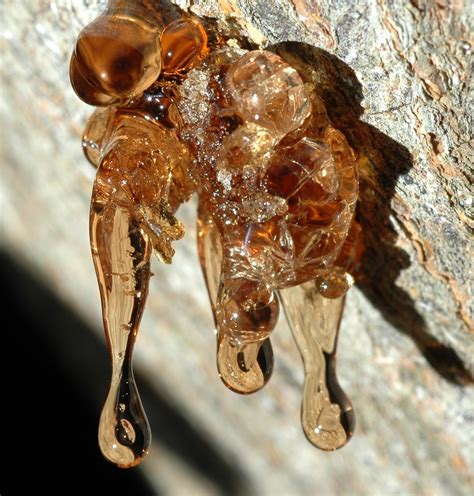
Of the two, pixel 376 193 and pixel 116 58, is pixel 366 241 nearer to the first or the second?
pixel 376 193

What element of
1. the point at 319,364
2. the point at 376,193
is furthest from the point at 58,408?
the point at 376,193

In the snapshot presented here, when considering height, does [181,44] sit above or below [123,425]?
above

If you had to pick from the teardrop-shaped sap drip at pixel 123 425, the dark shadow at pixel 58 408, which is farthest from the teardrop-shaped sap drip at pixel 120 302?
the dark shadow at pixel 58 408

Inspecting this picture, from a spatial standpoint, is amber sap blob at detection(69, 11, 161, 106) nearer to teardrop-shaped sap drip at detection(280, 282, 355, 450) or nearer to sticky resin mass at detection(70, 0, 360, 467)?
sticky resin mass at detection(70, 0, 360, 467)

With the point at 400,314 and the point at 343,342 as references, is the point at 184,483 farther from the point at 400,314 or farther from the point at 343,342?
the point at 400,314

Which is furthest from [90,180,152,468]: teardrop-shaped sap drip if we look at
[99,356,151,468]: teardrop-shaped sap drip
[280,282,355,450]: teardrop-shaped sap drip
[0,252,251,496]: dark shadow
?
[0,252,251,496]: dark shadow
